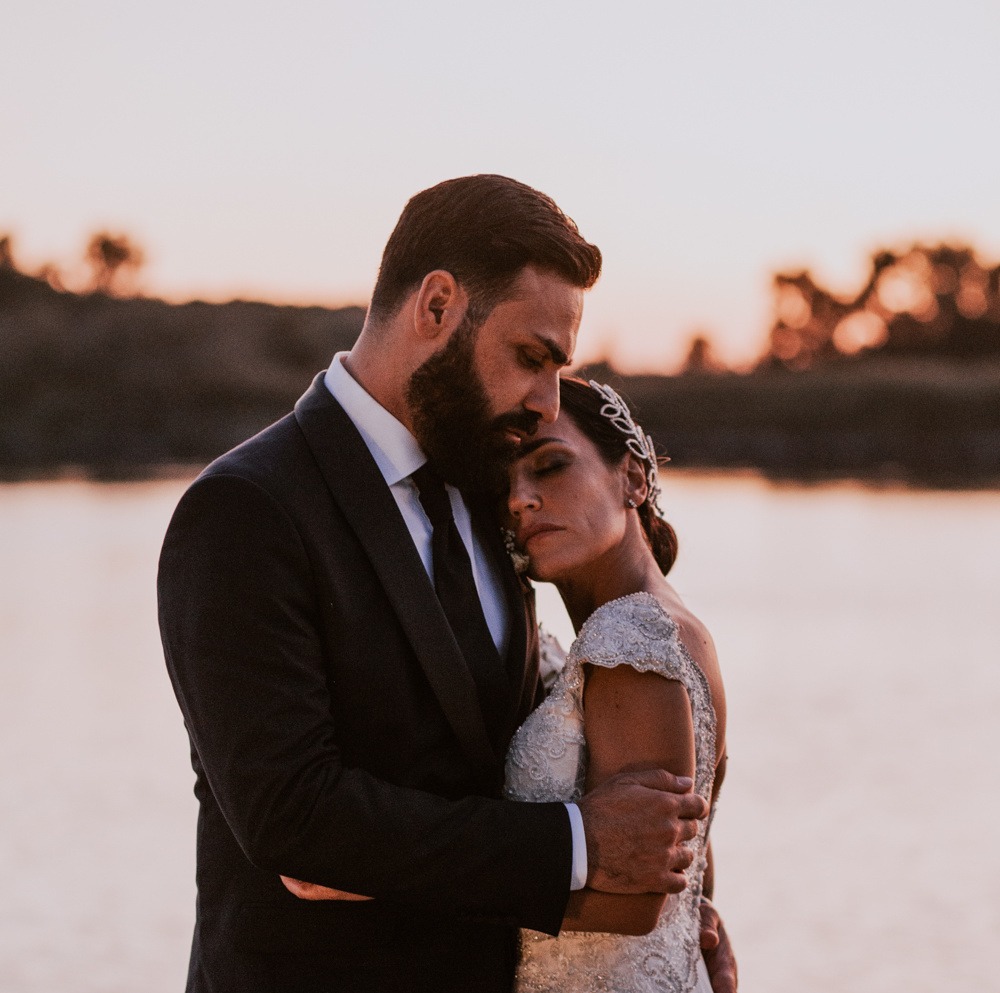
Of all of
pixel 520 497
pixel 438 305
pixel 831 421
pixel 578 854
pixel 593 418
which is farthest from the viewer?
pixel 831 421

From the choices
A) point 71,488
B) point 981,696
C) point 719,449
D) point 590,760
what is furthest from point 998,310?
point 590,760

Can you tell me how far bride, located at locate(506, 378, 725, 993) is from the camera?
222cm

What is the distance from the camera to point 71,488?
39188 mm

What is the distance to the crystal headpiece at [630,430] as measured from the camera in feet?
8.57

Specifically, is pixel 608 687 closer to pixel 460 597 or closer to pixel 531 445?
pixel 460 597

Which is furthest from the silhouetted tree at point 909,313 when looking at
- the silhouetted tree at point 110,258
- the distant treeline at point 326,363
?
the silhouetted tree at point 110,258

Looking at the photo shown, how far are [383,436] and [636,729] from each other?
23.1 inches

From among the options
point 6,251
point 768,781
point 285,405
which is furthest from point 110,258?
point 768,781

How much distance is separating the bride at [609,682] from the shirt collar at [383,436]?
263 millimetres

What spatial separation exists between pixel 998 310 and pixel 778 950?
6364 centimetres

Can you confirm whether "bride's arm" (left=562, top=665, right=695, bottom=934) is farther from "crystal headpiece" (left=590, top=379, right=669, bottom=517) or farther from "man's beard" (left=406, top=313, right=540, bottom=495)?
"crystal headpiece" (left=590, top=379, right=669, bottom=517)

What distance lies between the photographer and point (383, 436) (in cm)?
225

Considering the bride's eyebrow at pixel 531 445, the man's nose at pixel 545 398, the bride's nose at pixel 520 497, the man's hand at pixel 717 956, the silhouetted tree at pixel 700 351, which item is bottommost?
the man's hand at pixel 717 956

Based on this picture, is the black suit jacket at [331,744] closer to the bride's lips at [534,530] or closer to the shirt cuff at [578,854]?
the shirt cuff at [578,854]
